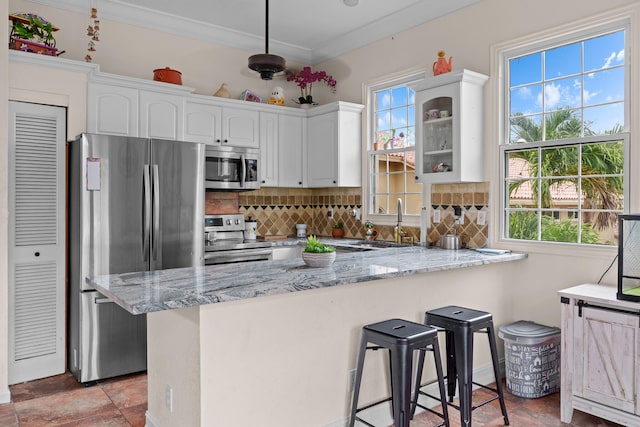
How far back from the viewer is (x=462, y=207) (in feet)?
12.7

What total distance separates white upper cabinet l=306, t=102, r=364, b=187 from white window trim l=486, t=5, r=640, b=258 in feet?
4.87

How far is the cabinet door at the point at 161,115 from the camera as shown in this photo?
389 cm

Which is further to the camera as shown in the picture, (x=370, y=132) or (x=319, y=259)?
(x=370, y=132)

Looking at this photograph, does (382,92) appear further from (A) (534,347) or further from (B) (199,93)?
(A) (534,347)

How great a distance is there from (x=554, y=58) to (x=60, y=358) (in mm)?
4233

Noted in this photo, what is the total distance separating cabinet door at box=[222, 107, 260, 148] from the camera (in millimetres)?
4559

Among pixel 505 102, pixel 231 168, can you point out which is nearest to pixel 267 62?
pixel 231 168

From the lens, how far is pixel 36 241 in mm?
3387

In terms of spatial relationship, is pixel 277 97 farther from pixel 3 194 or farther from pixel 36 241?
pixel 3 194

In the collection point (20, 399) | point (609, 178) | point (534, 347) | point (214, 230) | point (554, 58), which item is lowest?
point (20, 399)

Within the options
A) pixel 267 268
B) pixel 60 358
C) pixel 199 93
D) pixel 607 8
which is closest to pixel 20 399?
pixel 60 358

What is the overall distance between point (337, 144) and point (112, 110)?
2058mm

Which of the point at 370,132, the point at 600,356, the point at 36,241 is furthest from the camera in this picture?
the point at 370,132

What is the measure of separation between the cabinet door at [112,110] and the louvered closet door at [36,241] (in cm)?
22
